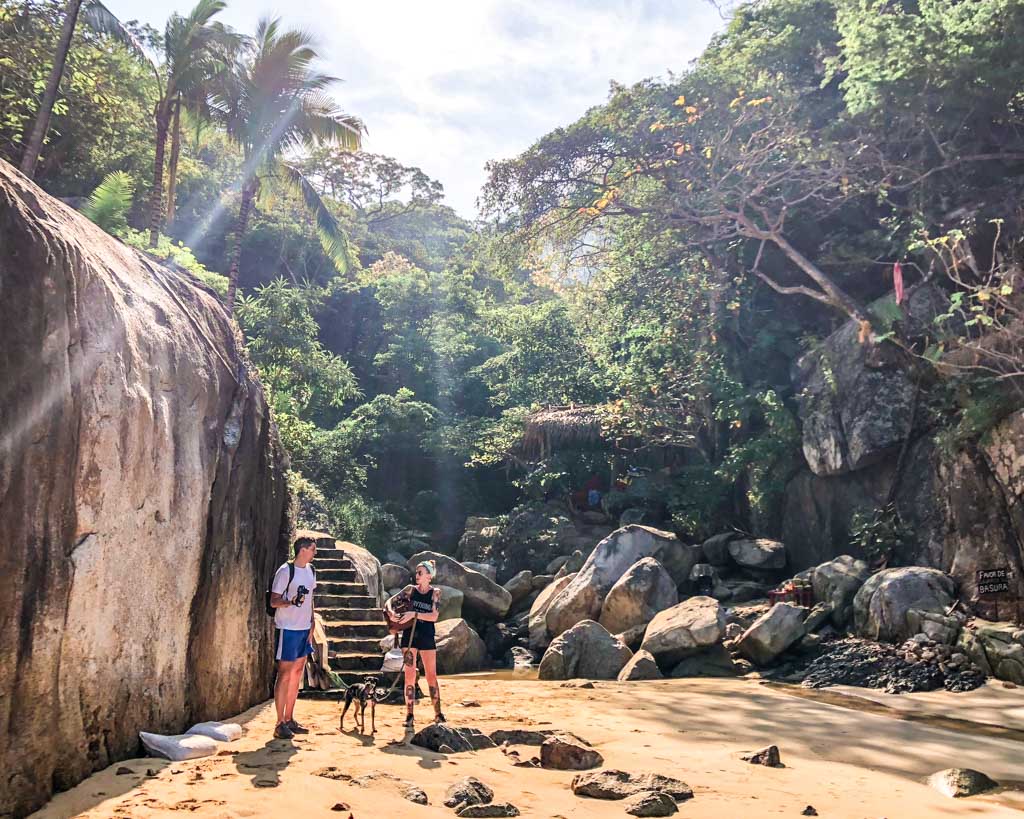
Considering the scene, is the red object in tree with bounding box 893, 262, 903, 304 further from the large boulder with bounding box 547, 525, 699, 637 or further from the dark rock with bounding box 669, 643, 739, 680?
the dark rock with bounding box 669, 643, 739, 680

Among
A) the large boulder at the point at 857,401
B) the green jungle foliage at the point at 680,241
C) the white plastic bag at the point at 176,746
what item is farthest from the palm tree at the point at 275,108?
the white plastic bag at the point at 176,746

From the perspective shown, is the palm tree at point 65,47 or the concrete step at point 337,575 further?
the palm tree at point 65,47

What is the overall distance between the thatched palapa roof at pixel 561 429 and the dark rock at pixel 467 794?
1620 cm

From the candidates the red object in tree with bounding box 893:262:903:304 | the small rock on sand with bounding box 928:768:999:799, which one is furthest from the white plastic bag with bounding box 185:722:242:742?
the red object in tree with bounding box 893:262:903:304

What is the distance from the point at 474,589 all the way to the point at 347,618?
21.7ft

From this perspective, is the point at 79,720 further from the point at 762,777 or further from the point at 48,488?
the point at 762,777

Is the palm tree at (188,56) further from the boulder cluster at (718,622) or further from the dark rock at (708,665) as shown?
the dark rock at (708,665)

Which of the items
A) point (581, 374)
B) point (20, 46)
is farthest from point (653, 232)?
point (20, 46)

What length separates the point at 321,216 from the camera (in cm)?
1839

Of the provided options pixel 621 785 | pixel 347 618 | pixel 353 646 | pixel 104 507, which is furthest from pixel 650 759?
pixel 347 618

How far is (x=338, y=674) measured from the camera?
827 cm

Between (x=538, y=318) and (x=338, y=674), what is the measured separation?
16707mm

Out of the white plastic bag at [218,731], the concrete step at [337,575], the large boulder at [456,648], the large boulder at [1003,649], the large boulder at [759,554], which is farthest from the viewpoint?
the large boulder at [759,554]

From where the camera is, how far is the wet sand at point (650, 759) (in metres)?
4.13
